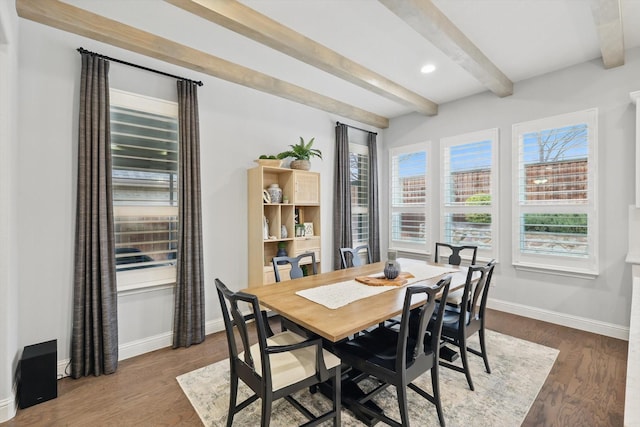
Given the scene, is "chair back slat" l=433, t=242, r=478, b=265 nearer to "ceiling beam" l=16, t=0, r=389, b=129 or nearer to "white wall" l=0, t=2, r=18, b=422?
"ceiling beam" l=16, t=0, r=389, b=129

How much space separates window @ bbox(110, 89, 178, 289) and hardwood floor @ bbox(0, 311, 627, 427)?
0.79m

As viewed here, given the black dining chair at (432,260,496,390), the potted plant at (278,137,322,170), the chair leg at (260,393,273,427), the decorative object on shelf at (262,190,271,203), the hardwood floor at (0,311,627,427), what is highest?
the potted plant at (278,137,322,170)

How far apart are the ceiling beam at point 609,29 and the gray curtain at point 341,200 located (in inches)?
117

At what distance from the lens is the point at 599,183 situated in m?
3.28

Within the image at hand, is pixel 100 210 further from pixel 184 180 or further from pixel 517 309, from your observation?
pixel 517 309

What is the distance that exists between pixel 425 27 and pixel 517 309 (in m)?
3.55

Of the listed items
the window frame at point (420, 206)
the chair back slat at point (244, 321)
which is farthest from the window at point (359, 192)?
the chair back slat at point (244, 321)

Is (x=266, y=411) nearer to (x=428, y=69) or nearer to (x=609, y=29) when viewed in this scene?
(x=428, y=69)

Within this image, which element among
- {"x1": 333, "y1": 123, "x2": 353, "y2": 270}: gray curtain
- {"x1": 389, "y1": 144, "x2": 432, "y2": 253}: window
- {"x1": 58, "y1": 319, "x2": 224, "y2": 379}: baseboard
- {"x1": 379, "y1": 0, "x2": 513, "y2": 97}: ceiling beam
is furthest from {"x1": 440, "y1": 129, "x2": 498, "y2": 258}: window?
{"x1": 58, "y1": 319, "x2": 224, "y2": 379}: baseboard

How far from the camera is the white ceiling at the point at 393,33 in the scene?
2.39 metres

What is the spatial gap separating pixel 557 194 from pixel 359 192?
2.69 meters

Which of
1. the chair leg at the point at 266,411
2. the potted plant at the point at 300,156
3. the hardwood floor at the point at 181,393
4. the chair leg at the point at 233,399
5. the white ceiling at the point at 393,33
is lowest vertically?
the hardwood floor at the point at 181,393

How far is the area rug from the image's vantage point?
1.97 meters

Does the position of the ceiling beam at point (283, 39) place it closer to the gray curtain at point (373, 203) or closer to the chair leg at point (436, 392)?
the gray curtain at point (373, 203)
